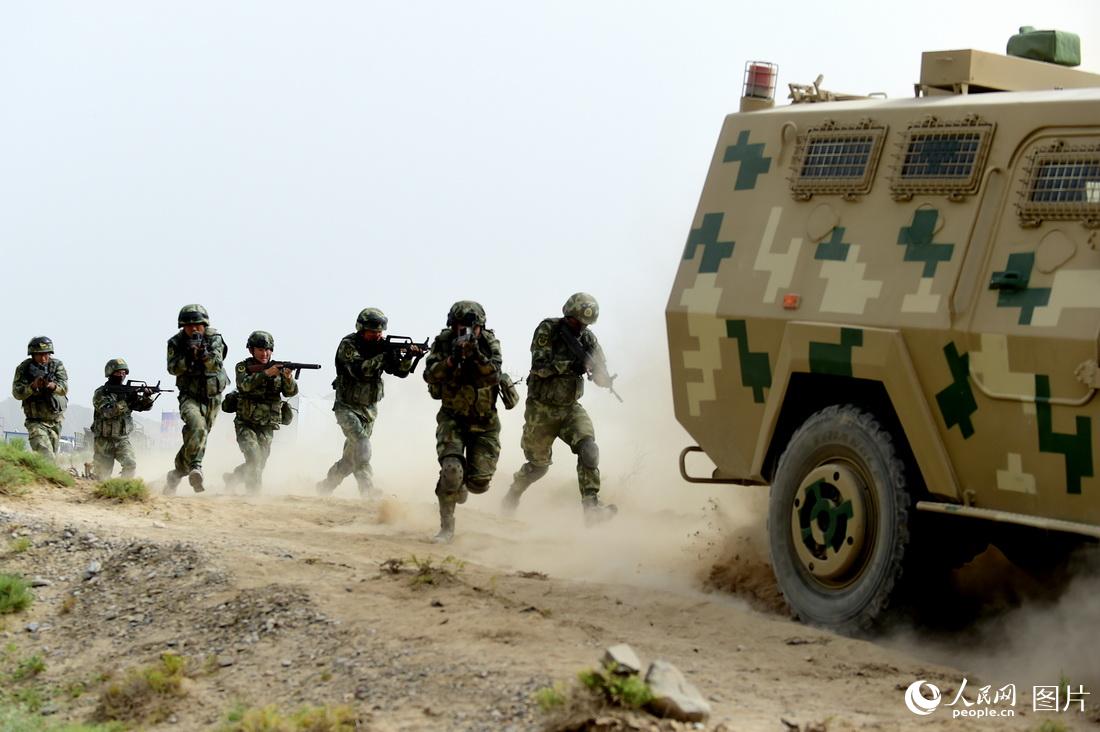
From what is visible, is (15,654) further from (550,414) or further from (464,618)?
Result: (550,414)

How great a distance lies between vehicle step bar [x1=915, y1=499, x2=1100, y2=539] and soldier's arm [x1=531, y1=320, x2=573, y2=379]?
614 cm

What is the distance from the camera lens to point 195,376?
1694 cm

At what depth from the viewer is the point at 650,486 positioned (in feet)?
61.7

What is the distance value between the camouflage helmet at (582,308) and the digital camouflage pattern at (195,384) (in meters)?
4.21

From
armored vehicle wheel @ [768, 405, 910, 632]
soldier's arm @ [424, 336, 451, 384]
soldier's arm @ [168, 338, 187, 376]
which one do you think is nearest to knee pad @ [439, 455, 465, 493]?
soldier's arm @ [424, 336, 451, 384]

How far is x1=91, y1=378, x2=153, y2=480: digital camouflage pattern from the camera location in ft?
61.3

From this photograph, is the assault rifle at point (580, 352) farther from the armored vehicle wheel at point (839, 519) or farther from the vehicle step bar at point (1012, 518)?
the vehicle step bar at point (1012, 518)

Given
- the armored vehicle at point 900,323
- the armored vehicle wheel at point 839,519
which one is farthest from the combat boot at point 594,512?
the armored vehicle wheel at point 839,519

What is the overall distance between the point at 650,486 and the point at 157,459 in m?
12.7

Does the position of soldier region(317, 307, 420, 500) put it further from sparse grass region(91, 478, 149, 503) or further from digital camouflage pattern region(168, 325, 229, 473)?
sparse grass region(91, 478, 149, 503)

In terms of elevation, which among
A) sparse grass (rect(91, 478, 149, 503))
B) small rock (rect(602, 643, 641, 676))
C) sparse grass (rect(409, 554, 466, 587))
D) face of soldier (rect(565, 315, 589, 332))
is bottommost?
sparse grass (rect(409, 554, 466, 587))

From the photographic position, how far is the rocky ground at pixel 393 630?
293 inches

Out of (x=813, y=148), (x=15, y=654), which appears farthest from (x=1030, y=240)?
(x=15, y=654)

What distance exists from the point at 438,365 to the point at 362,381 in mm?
4207
